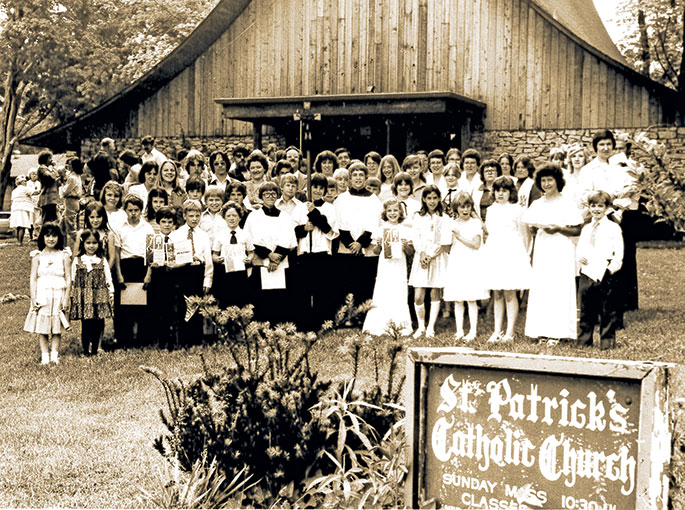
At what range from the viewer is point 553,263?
863 centimetres

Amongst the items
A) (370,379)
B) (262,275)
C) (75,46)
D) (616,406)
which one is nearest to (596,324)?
(370,379)

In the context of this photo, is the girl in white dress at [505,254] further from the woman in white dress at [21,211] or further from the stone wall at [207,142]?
the woman in white dress at [21,211]

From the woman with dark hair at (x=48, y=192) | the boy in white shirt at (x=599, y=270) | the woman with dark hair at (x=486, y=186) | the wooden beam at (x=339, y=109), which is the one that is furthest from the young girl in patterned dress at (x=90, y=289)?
the wooden beam at (x=339, y=109)

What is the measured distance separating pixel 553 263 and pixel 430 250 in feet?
4.33

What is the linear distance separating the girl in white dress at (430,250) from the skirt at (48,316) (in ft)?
11.7

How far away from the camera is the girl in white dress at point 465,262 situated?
9.02 metres

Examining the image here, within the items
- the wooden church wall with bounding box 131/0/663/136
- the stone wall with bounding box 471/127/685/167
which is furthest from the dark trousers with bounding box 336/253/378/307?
the wooden church wall with bounding box 131/0/663/136

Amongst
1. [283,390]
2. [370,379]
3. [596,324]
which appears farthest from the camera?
[596,324]

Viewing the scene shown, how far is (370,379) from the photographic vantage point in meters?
6.77

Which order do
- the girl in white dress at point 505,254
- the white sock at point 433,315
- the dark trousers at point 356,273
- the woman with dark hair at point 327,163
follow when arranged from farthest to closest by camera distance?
the woman with dark hair at point 327,163
the dark trousers at point 356,273
the white sock at point 433,315
the girl in white dress at point 505,254

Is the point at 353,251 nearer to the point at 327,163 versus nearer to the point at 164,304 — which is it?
the point at 327,163

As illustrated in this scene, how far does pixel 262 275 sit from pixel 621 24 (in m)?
30.5

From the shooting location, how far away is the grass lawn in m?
4.64

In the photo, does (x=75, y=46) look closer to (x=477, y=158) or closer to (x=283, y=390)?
(x=477, y=158)
